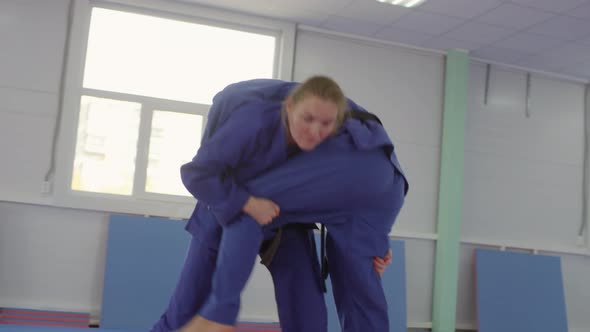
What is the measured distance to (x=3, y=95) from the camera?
4.25 meters

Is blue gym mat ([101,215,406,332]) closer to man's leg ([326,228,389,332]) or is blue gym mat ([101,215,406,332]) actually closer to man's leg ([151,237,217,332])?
man's leg ([151,237,217,332])

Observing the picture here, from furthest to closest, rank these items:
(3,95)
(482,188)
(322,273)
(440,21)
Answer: (482,188), (440,21), (3,95), (322,273)

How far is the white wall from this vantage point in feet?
13.9

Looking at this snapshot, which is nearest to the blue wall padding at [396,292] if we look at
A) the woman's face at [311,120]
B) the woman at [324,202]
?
the woman at [324,202]

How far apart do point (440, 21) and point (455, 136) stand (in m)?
1.11

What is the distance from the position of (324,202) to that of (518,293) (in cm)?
416

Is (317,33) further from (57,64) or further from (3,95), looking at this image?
(3,95)

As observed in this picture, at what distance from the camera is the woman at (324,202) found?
5.12 feet

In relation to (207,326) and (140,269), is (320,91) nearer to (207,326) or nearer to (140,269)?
(207,326)

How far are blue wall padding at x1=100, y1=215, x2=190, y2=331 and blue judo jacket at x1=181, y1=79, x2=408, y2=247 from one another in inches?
106

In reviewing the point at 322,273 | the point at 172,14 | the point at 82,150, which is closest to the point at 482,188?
the point at 172,14

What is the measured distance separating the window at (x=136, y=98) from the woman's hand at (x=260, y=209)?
2.96m

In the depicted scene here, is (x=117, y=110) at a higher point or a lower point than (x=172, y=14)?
lower

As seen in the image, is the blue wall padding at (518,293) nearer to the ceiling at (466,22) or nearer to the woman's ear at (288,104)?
the ceiling at (466,22)
